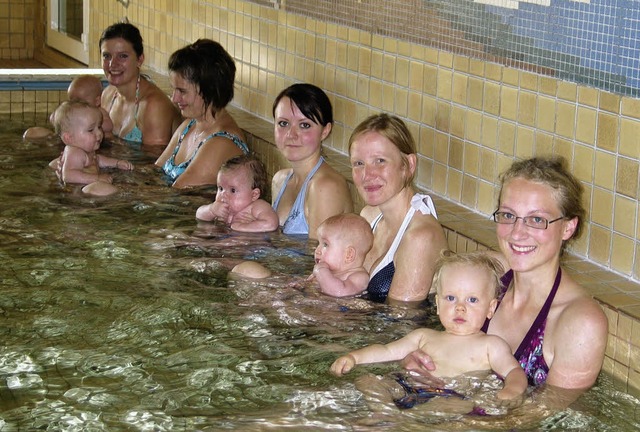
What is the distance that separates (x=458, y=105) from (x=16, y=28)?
33.5 feet

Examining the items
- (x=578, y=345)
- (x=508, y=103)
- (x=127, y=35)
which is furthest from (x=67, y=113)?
(x=578, y=345)

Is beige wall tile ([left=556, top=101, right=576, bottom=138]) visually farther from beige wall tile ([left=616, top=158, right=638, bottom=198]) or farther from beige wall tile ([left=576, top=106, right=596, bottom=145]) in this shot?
beige wall tile ([left=616, top=158, right=638, bottom=198])

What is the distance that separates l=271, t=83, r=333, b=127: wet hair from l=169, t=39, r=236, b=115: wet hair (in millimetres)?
1408

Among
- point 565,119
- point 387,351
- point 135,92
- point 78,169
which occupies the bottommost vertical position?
point 387,351

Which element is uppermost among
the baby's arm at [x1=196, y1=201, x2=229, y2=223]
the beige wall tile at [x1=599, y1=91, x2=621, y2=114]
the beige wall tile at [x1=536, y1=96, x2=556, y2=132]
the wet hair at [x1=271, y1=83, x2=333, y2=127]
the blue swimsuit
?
the beige wall tile at [x1=599, y1=91, x2=621, y2=114]

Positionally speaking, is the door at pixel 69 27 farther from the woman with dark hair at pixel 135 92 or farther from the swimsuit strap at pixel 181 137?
the swimsuit strap at pixel 181 137

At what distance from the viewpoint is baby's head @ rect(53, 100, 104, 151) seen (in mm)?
7801

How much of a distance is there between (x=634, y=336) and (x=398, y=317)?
116 centimetres

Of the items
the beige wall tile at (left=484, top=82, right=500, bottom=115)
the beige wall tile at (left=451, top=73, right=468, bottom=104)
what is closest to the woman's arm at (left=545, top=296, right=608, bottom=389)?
the beige wall tile at (left=484, top=82, right=500, bottom=115)

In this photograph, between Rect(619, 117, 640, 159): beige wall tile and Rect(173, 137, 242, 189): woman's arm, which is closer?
Rect(619, 117, 640, 159): beige wall tile

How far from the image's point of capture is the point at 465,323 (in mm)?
4156

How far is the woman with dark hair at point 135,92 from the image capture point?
346 inches

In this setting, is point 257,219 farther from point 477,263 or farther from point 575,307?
point 575,307

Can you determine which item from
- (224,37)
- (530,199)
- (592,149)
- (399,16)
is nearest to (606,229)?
(592,149)
